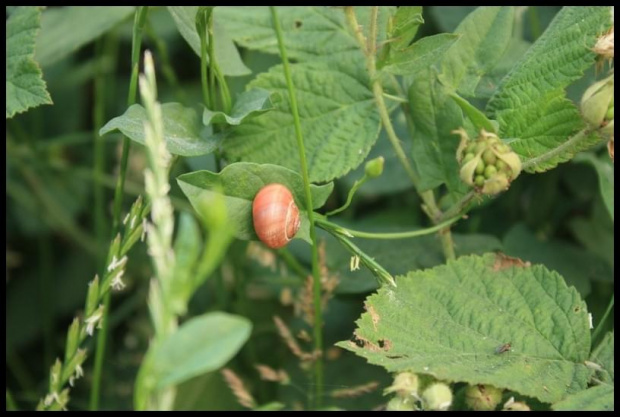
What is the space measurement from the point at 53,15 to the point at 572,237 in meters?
1.25

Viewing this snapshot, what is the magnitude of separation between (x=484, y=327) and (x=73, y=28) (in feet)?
3.50

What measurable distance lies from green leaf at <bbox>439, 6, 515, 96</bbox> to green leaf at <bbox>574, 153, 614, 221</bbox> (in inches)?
11.0

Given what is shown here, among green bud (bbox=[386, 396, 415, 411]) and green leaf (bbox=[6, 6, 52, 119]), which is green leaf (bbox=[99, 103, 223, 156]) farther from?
green bud (bbox=[386, 396, 415, 411])

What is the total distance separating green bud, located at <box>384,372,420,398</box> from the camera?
935 millimetres

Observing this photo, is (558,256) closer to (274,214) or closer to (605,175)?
(605,175)

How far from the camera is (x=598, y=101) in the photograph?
3.33ft

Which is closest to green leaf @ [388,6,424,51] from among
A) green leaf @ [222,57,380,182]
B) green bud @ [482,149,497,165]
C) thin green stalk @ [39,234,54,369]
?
green leaf @ [222,57,380,182]

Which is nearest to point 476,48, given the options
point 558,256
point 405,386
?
point 558,256

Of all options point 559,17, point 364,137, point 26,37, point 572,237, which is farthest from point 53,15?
point 572,237

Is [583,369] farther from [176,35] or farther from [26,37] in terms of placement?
[176,35]

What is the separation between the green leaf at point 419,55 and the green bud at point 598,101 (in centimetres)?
21

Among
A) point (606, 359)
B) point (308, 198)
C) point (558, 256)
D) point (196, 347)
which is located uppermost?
point (196, 347)

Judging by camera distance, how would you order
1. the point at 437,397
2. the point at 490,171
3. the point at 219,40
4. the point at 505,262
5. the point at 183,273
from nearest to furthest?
the point at 183,273 → the point at 437,397 → the point at 490,171 → the point at 505,262 → the point at 219,40

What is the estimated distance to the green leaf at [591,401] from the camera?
96 cm
